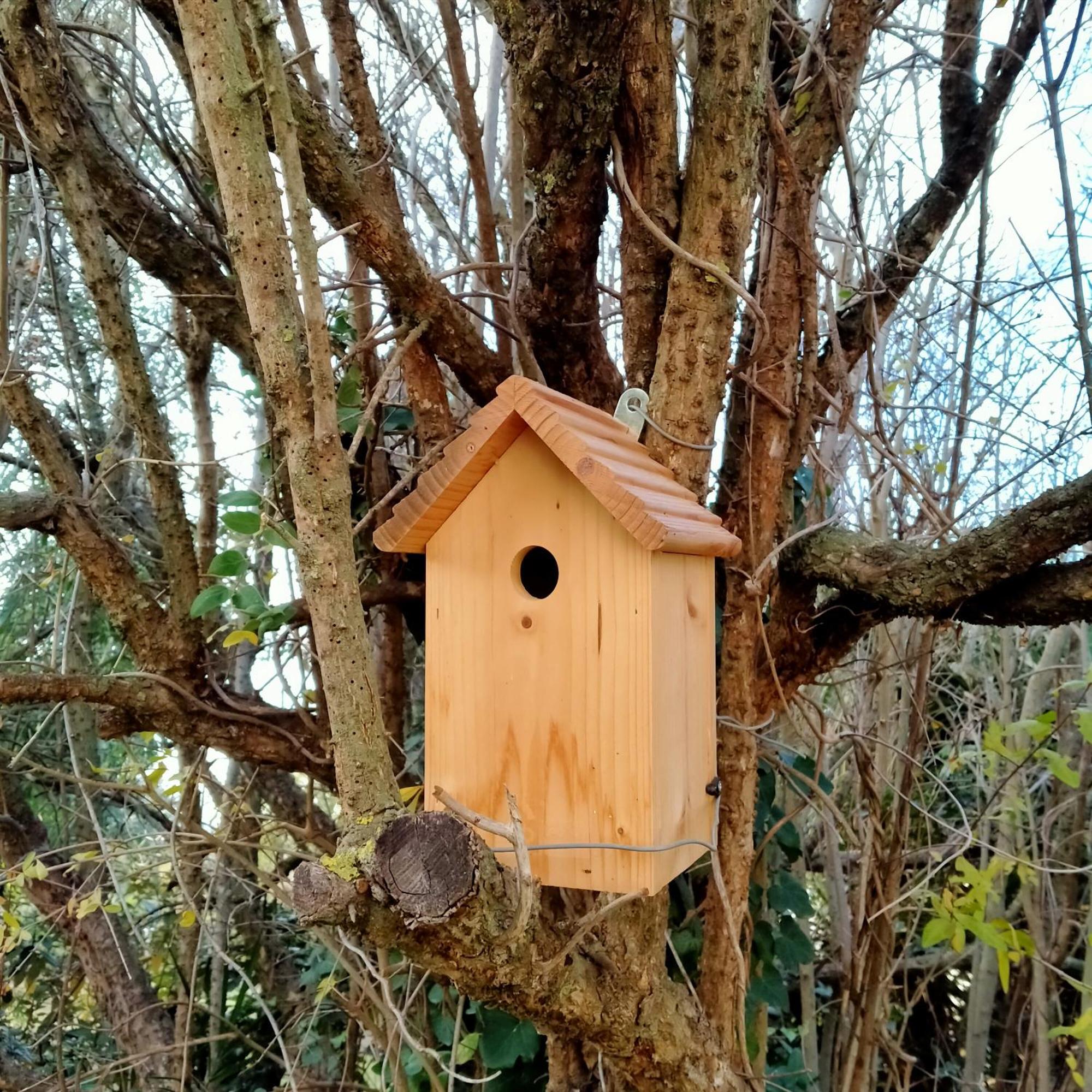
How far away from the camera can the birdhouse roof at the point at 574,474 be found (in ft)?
3.03

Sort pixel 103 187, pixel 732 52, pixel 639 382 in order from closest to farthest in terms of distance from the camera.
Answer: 1. pixel 732 52
2. pixel 639 382
3. pixel 103 187

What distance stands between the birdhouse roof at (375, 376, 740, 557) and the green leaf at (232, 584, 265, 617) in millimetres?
343

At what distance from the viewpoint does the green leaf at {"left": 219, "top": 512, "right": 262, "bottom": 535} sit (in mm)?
1283

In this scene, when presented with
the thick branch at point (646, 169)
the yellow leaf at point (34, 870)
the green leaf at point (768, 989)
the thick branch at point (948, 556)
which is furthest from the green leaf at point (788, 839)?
the yellow leaf at point (34, 870)

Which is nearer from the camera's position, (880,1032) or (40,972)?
(880,1032)

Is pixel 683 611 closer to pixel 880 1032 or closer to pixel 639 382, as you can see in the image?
pixel 639 382

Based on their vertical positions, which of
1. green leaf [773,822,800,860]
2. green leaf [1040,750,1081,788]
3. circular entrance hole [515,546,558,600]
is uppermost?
circular entrance hole [515,546,558,600]

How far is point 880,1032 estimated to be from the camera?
5.50 ft

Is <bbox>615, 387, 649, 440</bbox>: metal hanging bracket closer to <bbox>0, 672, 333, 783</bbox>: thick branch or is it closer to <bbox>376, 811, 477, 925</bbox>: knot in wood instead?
<bbox>376, 811, 477, 925</bbox>: knot in wood

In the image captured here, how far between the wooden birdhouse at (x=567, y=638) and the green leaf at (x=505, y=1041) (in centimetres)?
65

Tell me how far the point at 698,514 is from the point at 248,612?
0.81 meters

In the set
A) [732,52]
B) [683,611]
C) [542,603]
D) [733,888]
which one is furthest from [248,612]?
[732,52]

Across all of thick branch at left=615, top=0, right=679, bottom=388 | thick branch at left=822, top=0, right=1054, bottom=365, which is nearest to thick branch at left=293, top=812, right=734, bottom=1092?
thick branch at left=615, top=0, right=679, bottom=388

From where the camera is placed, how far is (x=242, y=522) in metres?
1.30
